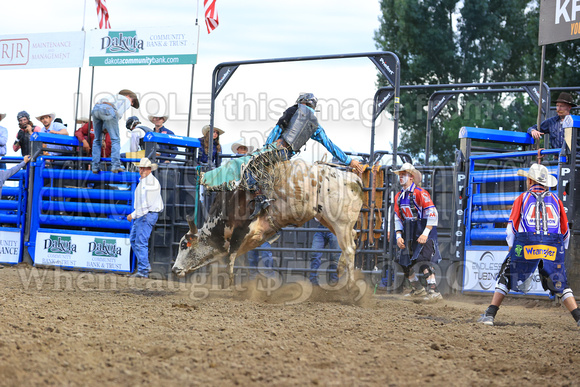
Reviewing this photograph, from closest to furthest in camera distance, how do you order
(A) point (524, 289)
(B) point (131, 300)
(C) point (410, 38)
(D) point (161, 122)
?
(B) point (131, 300), (A) point (524, 289), (D) point (161, 122), (C) point (410, 38)

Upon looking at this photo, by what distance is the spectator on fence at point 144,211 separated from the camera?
9.13 metres

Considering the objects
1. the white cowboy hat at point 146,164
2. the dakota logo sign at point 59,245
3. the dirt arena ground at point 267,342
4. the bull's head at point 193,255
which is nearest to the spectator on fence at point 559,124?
the dirt arena ground at point 267,342

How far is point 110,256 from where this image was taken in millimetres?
9781

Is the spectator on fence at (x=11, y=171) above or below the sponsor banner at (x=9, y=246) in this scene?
above

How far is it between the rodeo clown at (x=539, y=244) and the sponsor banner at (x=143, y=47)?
5.59 meters

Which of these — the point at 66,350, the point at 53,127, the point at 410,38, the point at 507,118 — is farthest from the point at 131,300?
the point at 410,38

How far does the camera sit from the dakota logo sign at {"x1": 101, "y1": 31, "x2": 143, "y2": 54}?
33.3 ft

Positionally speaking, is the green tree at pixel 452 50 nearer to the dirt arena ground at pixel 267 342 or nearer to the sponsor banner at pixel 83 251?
the sponsor banner at pixel 83 251

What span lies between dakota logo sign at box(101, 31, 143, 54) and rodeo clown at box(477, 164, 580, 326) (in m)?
6.43

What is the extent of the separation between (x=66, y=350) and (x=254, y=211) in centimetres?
338

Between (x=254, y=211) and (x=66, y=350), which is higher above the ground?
(x=254, y=211)

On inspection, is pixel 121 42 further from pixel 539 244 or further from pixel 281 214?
pixel 539 244

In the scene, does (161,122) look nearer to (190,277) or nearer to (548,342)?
(190,277)

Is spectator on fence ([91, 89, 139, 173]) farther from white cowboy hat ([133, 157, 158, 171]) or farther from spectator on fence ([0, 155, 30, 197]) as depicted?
spectator on fence ([0, 155, 30, 197])
